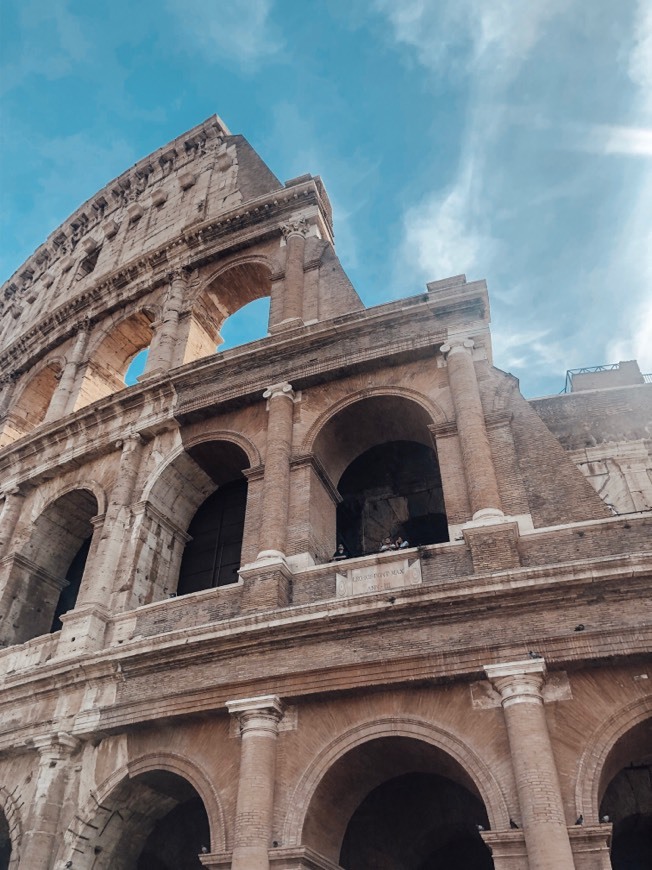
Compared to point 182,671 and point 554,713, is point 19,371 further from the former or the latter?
point 554,713

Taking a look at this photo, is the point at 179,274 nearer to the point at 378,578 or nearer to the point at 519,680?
the point at 378,578

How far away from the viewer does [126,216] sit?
21.3m

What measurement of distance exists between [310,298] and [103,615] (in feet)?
23.0

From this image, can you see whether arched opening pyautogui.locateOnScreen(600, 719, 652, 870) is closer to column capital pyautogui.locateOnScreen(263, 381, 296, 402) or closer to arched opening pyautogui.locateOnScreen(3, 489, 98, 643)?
column capital pyautogui.locateOnScreen(263, 381, 296, 402)

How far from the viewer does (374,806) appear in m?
9.94

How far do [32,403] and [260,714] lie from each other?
13.2 metres

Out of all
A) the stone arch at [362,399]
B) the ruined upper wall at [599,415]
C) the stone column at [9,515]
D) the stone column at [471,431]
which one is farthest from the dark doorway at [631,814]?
the stone column at [9,515]

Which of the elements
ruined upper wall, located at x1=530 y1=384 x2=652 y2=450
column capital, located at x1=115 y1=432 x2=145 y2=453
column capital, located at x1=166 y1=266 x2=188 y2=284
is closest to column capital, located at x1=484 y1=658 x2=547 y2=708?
ruined upper wall, located at x1=530 y1=384 x2=652 y2=450

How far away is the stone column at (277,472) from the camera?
10148 mm

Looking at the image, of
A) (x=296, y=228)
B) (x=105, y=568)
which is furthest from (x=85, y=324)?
(x=105, y=568)

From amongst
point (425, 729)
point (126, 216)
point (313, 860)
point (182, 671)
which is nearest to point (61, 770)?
point (182, 671)

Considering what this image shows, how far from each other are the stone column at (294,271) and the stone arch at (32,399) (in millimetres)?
6769

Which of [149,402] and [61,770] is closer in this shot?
[61,770]

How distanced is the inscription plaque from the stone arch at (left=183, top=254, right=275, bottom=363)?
7.72 metres
